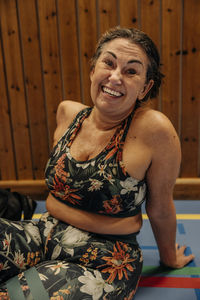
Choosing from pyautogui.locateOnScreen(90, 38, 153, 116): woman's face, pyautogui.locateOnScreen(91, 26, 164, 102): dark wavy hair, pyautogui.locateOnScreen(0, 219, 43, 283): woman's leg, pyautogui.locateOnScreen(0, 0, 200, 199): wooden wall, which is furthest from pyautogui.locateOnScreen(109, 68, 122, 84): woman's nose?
pyautogui.locateOnScreen(0, 0, 200, 199): wooden wall

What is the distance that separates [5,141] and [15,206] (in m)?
0.81

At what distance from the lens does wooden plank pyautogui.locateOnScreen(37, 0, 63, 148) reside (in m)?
2.58

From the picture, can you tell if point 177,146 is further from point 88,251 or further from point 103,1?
point 103,1

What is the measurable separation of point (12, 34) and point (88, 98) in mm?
827

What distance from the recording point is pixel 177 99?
267 cm

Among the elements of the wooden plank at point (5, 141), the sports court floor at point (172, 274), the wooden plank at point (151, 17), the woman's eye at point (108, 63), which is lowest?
the sports court floor at point (172, 274)

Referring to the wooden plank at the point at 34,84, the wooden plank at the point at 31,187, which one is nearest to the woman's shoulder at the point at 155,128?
the wooden plank at the point at 34,84

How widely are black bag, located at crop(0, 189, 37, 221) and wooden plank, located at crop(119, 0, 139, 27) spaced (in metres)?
1.62

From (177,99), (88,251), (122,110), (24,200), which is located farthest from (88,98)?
(88,251)

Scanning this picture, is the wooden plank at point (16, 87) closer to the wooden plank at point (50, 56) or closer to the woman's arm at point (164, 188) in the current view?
the wooden plank at point (50, 56)

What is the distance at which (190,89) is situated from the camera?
2.64 m

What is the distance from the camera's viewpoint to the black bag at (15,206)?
7.41 ft

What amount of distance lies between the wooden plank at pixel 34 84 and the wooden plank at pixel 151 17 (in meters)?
0.88

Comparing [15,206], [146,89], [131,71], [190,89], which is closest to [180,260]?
[146,89]
